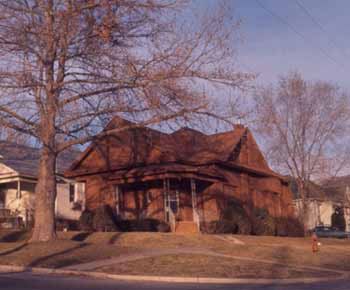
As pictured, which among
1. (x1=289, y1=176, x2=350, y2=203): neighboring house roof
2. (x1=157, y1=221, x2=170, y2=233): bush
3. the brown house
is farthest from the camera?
(x1=289, y1=176, x2=350, y2=203): neighboring house roof

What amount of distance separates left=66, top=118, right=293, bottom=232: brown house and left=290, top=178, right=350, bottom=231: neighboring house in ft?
30.4

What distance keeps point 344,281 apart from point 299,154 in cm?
2674

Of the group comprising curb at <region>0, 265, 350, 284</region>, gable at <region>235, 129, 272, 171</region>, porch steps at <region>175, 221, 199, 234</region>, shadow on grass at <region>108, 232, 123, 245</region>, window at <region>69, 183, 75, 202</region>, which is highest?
gable at <region>235, 129, 272, 171</region>

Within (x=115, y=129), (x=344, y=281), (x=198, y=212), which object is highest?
(x=115, y=129)

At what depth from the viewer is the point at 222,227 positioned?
102 feet

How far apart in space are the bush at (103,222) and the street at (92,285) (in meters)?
15.9

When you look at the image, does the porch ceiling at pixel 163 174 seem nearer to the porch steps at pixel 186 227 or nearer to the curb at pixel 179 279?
the porch steps at pixel 186 227

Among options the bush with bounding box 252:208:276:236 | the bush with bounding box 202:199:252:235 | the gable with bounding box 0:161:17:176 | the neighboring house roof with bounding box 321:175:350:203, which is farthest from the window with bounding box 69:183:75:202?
the neighboring house roof with bounding box 321:175:350:203

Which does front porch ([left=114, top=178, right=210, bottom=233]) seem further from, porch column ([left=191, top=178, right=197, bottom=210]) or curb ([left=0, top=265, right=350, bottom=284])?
curb ([left=0, top=265, right=350, bottom=284])

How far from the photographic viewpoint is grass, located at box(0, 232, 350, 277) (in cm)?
1741

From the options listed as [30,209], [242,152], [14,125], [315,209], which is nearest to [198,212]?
[242,152]

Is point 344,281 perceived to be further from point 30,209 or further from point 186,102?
point 30,209

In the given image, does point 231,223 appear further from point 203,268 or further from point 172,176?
point 203,268

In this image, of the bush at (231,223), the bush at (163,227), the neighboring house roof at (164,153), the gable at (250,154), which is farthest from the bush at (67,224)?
the gable at (250,154)
